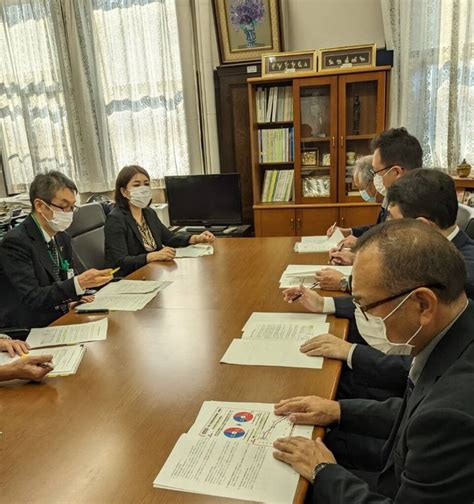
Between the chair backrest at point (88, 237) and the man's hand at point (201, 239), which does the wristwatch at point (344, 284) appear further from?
the chair backrest at point (88, 237)

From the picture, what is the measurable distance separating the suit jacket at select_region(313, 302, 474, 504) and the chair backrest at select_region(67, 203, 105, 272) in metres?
2.08

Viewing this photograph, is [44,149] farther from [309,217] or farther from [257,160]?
[309,217]

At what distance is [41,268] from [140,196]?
86cm

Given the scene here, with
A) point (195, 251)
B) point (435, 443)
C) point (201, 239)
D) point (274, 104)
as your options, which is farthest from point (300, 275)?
point (274, 104)

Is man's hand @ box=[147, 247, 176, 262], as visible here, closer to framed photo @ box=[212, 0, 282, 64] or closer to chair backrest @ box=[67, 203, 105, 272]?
chair backrest @ box=[67, 203, 105, 272]

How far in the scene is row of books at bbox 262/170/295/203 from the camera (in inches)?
158

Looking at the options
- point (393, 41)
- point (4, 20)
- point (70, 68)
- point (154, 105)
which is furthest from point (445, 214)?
point (4, 20)

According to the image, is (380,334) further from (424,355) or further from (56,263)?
(56,263)

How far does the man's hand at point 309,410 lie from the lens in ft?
3.56

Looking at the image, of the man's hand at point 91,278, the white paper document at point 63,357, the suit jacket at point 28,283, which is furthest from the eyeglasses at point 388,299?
the suit jacket at point 28,283

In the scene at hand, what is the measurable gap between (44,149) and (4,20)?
1198 millimetres

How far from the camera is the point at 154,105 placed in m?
4.21

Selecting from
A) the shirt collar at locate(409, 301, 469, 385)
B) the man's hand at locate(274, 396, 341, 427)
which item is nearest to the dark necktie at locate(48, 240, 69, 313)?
the man's hand at locate(274, 396, 341, 427)

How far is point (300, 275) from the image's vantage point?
2.14 metres
